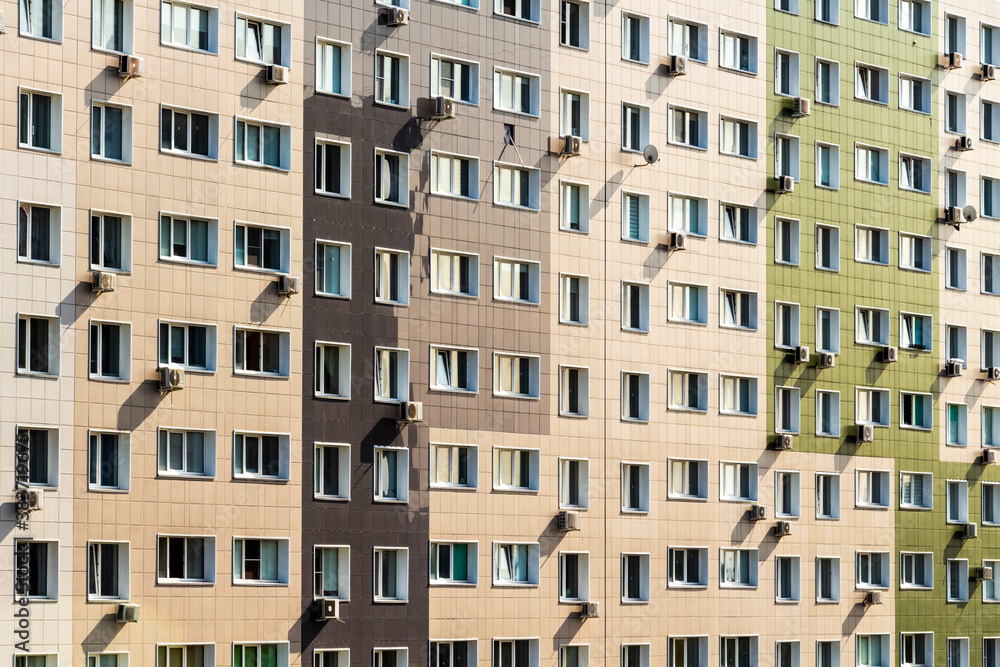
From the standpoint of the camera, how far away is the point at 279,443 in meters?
43.0

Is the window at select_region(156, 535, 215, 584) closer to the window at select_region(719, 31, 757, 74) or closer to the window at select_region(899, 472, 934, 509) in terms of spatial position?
the window at select_region(719, 31, 757, 74)

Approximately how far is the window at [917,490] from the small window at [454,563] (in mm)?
18200

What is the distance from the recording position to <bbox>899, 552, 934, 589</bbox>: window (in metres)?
56.0

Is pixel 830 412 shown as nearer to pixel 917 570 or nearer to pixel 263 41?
pixel 917 570

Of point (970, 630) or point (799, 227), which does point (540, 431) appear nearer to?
point (799, 227)

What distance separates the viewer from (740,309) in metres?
53.0

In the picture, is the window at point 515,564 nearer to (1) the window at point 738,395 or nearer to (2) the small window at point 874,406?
(1) the window at point 738,395

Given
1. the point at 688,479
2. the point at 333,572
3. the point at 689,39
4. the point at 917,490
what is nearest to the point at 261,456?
the point at 333,572

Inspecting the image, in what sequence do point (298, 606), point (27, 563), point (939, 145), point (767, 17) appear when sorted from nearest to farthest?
point (27, 563) < point (298, 606) < point (767, 17) < point (939, 145)

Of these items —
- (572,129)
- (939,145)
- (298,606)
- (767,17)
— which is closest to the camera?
(298,606)

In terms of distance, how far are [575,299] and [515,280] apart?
2.38 m

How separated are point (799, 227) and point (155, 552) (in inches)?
998

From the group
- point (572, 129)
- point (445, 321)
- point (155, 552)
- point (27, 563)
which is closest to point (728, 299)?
point (572, 129)

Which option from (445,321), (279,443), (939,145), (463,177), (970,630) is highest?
(939,145)
